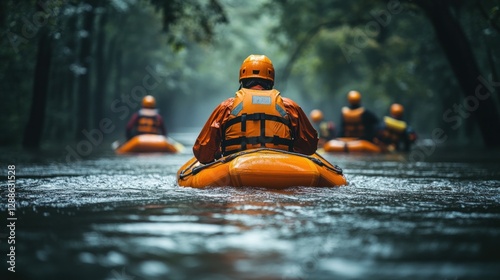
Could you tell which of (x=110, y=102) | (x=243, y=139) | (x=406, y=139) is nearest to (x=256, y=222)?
(x=243, y=139)

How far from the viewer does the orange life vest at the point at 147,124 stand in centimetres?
1967

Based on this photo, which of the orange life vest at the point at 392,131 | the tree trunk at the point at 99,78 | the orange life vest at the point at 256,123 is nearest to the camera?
the orange life vest at the point at 256,123

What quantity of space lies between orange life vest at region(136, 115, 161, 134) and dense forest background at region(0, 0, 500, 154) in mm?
2019

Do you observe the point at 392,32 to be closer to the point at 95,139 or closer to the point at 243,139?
the point at 95,139

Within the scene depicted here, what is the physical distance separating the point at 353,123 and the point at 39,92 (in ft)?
29.4

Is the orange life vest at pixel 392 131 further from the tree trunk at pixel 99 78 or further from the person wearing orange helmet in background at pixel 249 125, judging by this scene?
the tree trunk at pixel 99 78

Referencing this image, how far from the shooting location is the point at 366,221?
4812 mm

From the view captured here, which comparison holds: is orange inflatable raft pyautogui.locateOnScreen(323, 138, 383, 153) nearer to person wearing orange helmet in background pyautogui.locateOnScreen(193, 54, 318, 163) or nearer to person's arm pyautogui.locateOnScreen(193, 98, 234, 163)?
person wearing orange helmet in background pyautogui.locateOnScreen(193, 54, 318, 163)

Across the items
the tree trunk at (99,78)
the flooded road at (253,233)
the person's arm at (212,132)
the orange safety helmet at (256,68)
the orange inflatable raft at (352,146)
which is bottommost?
the flooded road at (253,233)

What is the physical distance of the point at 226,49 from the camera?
62281mm

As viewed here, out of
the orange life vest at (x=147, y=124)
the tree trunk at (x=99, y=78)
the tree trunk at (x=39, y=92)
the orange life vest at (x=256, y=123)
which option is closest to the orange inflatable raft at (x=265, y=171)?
the orange life vest at (x=256, y=123)

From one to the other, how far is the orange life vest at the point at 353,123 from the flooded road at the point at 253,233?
11.5 meters

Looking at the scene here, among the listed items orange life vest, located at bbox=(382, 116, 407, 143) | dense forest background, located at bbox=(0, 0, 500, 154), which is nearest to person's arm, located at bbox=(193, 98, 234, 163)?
dense forest background, located at bbox=(0, 0, 500, 154)

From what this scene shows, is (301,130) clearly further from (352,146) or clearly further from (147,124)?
(147,124)
